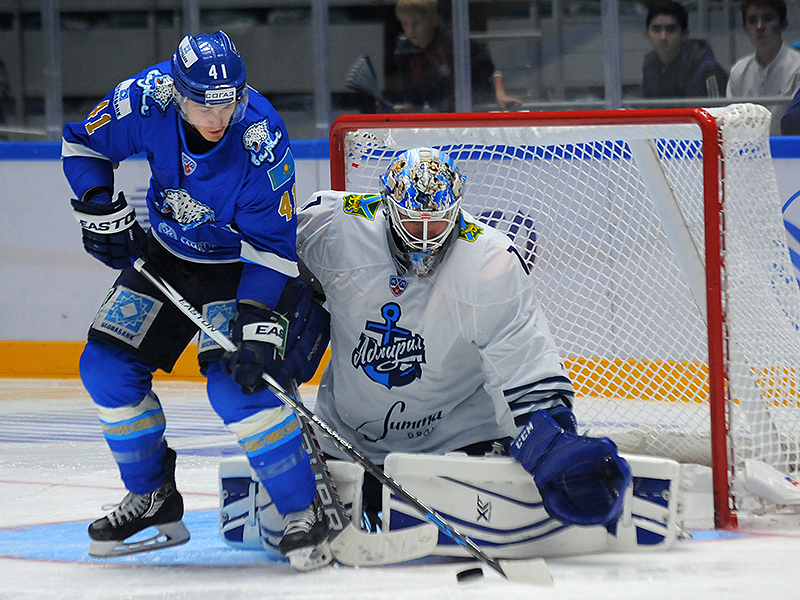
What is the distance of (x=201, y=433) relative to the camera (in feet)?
12.2

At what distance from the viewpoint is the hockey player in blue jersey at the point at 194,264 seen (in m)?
2.05

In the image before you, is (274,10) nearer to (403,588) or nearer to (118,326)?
(118,326)

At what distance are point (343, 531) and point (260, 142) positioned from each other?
832 millimetres

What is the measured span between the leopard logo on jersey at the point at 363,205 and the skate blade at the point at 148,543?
82 cm

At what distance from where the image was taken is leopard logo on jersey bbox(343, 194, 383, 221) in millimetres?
2381

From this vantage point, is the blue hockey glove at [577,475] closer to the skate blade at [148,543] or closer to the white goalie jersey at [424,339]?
the white goalie jersey at [424,339]

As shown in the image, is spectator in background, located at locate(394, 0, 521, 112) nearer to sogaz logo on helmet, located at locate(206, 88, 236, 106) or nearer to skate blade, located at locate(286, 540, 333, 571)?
sogaz logo on helmet, located at locate(206, 88, 236, 106)

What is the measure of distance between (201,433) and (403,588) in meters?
1.91

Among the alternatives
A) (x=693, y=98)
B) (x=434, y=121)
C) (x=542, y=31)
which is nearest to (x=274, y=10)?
(x=542, y=31)

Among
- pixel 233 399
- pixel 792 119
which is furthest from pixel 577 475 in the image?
pixel 792 119

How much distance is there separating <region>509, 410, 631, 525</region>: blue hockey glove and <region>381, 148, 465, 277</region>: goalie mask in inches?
18.0

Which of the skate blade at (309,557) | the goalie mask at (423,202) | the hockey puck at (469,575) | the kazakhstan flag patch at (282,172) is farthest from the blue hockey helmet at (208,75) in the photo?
the hockey puck at (469,575)

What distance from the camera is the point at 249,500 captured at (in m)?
2.23

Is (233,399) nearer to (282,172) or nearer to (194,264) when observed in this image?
(194,264)
